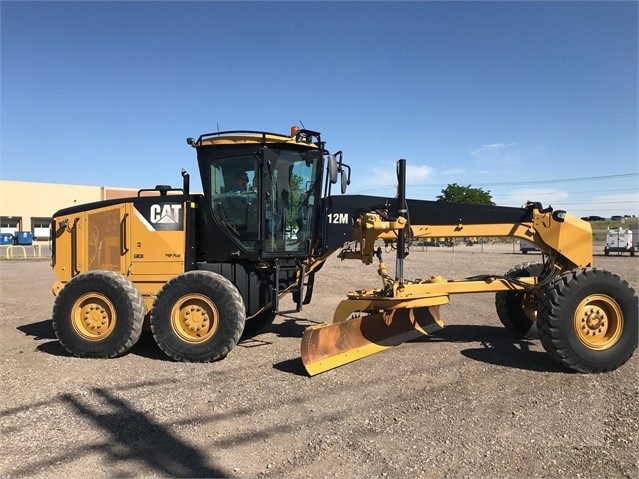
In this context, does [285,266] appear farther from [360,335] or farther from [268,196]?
[360,335]

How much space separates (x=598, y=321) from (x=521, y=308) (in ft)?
5.08

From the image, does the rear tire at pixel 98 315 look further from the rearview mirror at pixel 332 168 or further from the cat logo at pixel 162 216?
the rearview mirror at pixel 332 168

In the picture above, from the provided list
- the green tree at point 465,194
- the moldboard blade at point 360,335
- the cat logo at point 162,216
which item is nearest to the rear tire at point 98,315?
the cat logo at point 162,216

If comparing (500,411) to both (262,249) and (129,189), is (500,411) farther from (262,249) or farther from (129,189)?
(129,189)

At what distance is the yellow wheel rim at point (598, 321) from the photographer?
229 inches

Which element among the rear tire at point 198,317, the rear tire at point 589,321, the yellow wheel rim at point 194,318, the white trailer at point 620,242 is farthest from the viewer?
the white trailer at point 620,242

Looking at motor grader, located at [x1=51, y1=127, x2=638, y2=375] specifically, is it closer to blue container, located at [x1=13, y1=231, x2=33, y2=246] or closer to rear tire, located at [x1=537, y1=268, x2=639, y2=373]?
rear tire, located at [x1=537, y1=268, x2=639, y2=373]

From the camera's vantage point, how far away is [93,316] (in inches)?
265

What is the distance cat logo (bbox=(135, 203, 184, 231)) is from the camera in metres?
7.12

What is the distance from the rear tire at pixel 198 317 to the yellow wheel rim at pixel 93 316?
713mm

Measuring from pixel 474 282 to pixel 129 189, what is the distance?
54513mm

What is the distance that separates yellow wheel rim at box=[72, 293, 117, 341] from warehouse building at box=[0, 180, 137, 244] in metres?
43.7

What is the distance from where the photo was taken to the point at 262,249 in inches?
268

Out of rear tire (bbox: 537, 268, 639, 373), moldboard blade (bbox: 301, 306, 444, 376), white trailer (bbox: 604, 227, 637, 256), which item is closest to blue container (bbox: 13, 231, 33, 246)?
white trailer (bbox: 604, 227, 637, 256)
